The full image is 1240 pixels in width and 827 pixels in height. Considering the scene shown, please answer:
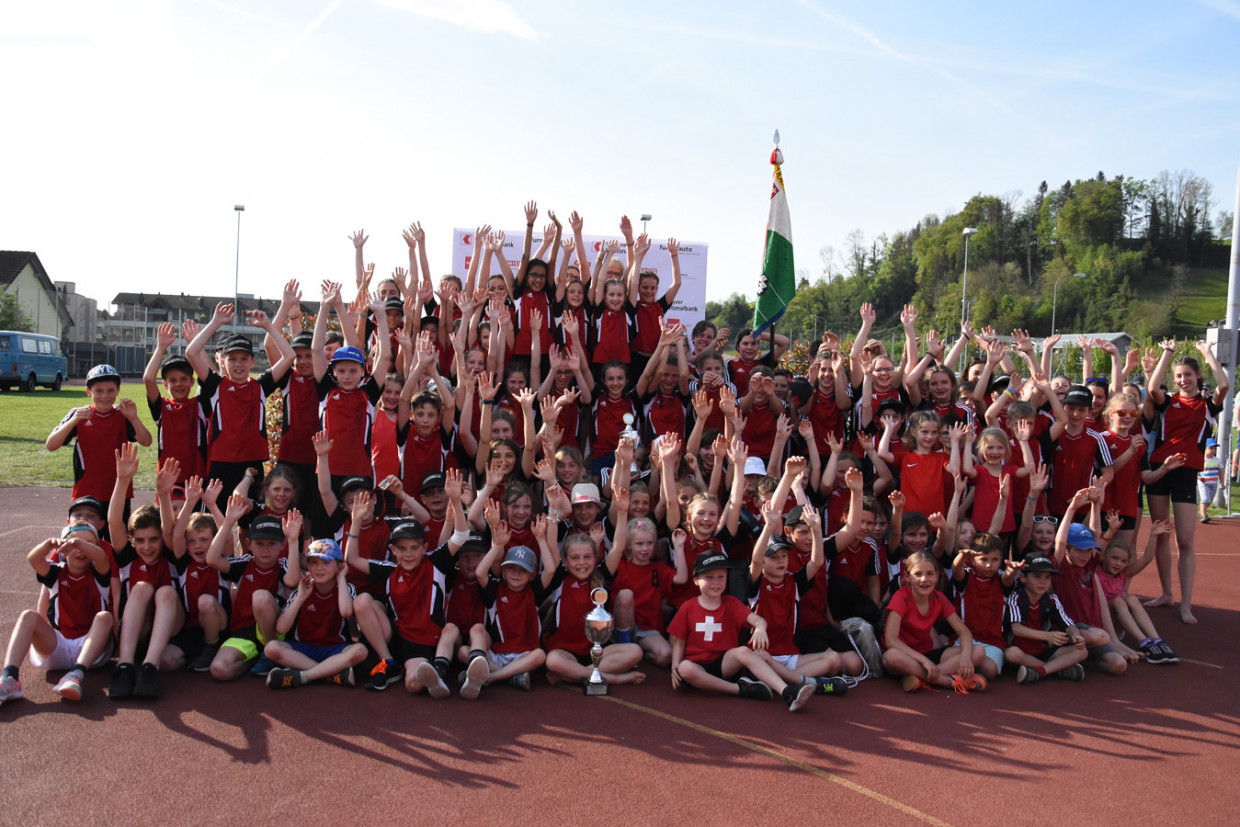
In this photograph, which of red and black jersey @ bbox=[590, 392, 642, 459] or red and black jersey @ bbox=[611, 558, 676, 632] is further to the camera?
red and black jersey @ bbox=[590, 392, 642, 459]

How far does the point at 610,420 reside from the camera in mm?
7617

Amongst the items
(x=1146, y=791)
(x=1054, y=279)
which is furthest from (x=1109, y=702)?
(x=1054, y=279)

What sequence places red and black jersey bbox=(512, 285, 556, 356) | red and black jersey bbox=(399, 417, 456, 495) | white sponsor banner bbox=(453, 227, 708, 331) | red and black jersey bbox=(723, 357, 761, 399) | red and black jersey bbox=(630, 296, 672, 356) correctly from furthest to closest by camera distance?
white sponsor banner bbox=(453, 227, 708, 331)
red and black jersey bbox=(630, 296, 672, 356)
red and black jersey bbox=(723, 357, 761, 399)
red and black jersey bbox=(512, 285, 556, 356)
red and black jersey bbox=(399, 417, 456, 495)

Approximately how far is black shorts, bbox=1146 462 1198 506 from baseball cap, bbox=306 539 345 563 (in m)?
6.54

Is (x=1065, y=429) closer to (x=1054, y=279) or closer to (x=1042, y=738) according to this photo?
(x=1042, y=738)

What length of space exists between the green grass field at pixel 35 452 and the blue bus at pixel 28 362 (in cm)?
714

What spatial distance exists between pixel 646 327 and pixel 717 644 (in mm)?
3771

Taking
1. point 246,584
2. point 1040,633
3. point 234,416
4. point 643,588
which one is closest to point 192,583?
point 246,584

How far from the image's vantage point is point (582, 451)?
26.0ft

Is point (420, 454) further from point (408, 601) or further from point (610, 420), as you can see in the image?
point (610, 420)

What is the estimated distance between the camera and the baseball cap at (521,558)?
18.2ft

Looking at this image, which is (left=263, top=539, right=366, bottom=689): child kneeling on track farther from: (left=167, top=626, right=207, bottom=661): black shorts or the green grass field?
the green grass field

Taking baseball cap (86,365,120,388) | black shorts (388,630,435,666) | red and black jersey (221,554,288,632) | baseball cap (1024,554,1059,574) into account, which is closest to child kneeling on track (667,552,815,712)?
black shorts (388,630,435,666)

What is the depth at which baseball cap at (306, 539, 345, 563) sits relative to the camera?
5324mm
